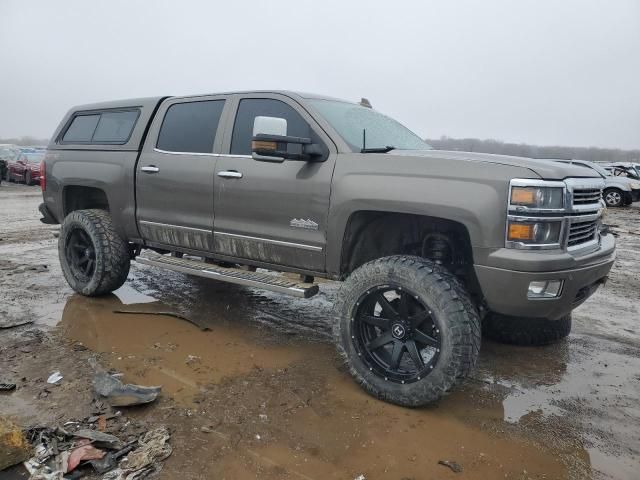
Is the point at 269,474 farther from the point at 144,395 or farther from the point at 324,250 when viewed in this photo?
the point at 324,250

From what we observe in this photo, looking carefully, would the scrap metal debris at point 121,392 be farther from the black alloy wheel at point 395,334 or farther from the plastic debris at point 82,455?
the black alloy wheel at point 395,334

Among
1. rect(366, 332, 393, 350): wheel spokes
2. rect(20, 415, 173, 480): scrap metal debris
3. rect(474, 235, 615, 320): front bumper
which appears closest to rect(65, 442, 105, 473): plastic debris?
rect(20, 415, 173, 480): scrap metal debris

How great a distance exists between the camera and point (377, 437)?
286 centimetres

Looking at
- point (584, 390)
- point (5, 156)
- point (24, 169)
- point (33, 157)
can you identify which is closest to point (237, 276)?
point (584, 390)

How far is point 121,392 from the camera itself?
313 cm

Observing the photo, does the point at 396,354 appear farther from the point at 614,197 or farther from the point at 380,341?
the point at 614,197

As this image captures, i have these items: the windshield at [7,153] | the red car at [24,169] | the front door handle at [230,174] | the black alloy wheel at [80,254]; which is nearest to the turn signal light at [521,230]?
the front door handle at [230,174]

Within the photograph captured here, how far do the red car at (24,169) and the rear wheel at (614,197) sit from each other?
24.6 metres

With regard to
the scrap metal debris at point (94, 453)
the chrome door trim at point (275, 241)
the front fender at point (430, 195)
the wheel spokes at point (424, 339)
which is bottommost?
the scrap metal debris at point (94, 453)

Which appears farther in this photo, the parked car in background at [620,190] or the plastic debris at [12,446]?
the parked car in background at [620,190]

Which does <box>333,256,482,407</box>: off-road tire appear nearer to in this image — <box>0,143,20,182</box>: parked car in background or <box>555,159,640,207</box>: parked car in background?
<box>555,159,640,207</box>: parked car in background

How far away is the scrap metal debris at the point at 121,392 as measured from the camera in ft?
10.1

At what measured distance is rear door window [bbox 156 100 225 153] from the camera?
439cm

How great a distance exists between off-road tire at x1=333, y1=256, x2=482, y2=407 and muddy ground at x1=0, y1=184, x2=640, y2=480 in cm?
14
